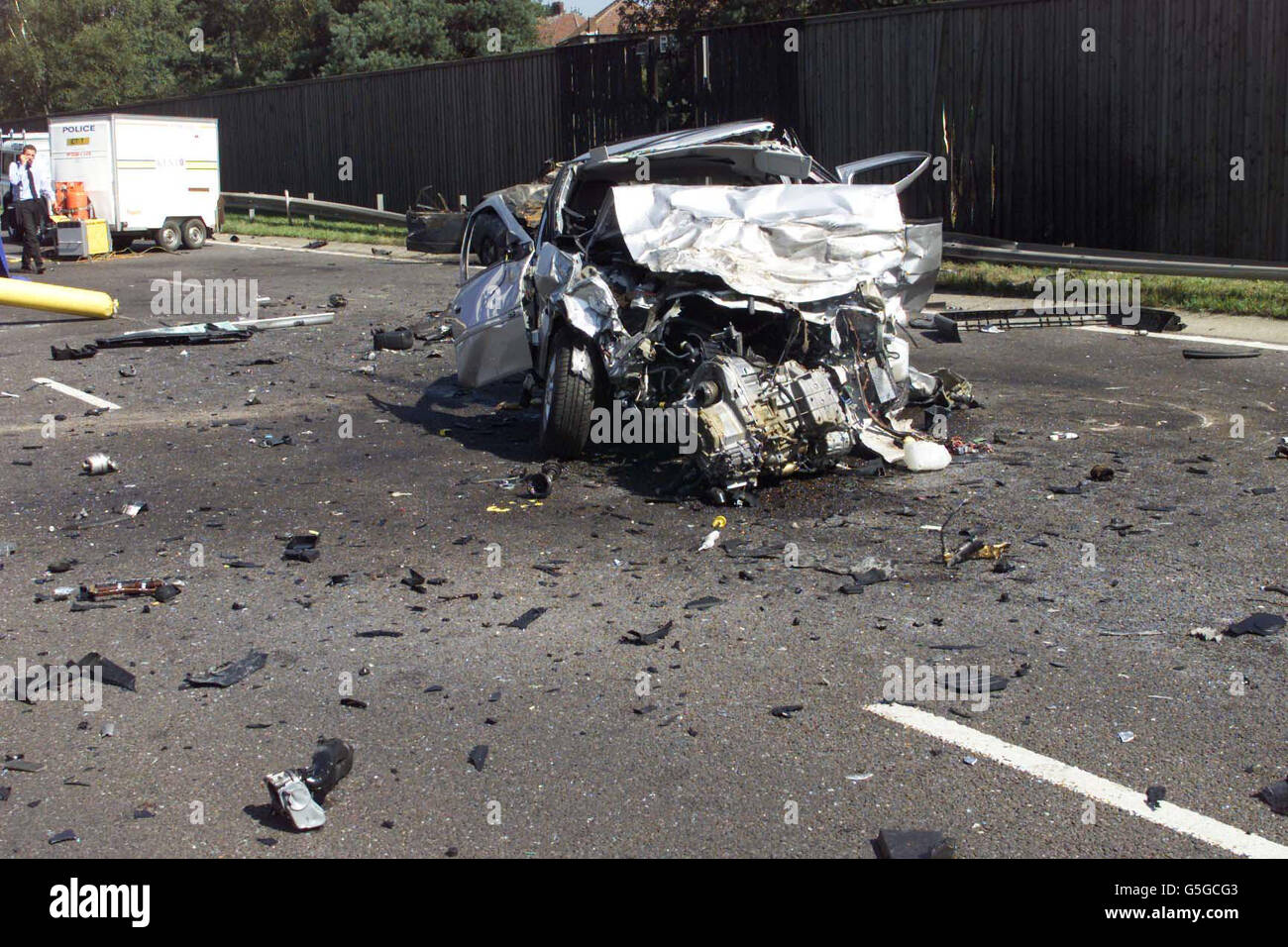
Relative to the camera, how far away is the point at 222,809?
4020 mm

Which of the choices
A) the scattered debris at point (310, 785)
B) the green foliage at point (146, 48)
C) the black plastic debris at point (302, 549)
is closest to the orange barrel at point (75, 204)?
Answer: the black plastic debris at point (302, 549)

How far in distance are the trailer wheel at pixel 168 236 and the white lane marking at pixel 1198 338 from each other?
18.3 metres

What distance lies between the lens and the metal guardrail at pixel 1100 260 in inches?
536

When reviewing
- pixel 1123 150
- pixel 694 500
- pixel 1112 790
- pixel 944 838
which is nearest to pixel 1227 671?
pixel 1112 790

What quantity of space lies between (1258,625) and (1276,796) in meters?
1.54

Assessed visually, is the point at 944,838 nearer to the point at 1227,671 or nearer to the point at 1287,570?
the point at 1227,671

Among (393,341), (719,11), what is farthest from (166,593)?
(719,11)

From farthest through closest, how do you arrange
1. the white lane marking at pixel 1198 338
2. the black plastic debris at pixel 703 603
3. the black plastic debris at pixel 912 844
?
the white lane marking at pixel 1198 338 < the black plastic debris at pixel 703 603 < the black plastic debris at pixel 912 844

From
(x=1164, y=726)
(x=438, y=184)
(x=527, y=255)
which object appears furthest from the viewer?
(x=438, y=184)

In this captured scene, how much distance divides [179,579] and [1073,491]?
5.03 meters
